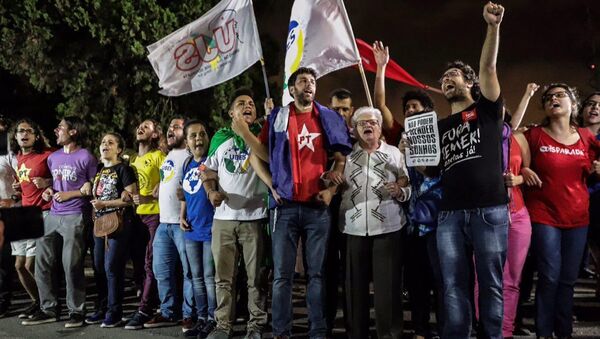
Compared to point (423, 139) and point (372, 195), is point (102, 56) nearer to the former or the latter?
point (372, 195)

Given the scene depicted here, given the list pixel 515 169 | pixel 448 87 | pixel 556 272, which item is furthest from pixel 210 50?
pixel 556 272

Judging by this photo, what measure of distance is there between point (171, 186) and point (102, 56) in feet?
49.5

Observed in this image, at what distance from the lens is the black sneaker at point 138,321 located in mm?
6715

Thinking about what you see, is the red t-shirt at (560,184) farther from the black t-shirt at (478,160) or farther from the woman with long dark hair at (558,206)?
the black t-shirt at (478,160)

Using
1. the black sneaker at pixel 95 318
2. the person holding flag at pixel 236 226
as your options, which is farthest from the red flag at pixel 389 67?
the black sneaker at pixel 95 318

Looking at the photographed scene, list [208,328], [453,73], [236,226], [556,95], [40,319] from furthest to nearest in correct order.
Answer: [40,319]
[208,328]
[236,226]
[556,95]
[453,73]

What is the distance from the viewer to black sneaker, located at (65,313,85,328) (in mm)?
6918

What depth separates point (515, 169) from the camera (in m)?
5.42

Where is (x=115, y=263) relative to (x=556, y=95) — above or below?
below

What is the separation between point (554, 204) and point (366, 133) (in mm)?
1685

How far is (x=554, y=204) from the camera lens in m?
5.30

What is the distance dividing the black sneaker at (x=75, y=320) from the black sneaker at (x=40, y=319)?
12.8 inches

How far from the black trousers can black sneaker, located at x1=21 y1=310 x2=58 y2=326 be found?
3.81 metres

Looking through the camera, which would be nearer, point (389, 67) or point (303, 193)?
point (303, 193)
